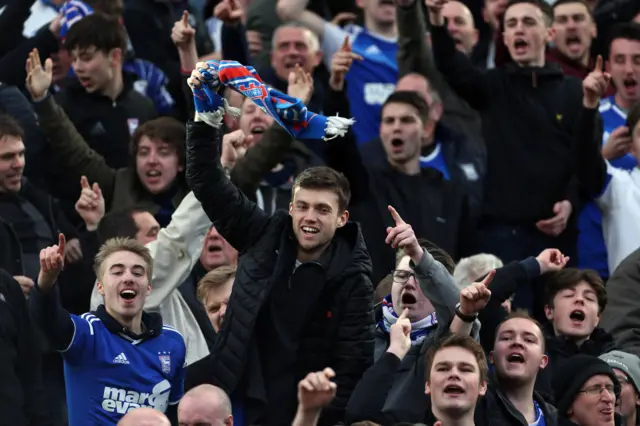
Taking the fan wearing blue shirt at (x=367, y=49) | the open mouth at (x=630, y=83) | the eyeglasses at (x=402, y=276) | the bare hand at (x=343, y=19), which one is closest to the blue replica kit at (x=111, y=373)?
the eyeglasses at (x=402, y=276)

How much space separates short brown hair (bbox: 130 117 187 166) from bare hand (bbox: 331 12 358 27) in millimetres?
3464

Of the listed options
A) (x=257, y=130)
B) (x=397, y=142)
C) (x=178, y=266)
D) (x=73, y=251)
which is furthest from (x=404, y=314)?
(x=257, y=130)

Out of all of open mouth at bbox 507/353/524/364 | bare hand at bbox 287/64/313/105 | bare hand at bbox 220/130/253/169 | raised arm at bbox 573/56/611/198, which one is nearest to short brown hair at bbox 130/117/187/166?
bare hand at bbox 220/130/253/169

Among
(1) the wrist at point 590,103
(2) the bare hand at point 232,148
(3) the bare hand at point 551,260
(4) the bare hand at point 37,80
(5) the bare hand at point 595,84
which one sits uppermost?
(5) the bare hand at point 595,84

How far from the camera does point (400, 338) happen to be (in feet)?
32.0

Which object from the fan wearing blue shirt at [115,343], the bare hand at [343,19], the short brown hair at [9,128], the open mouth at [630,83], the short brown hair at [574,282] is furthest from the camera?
the bare hand at [343,19]

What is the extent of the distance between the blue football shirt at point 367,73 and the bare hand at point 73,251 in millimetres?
2777

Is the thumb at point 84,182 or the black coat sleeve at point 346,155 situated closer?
the thumb at point 84,182

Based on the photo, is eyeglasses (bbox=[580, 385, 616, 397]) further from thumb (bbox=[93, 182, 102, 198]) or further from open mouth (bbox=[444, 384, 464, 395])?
thumb (bbox=[93, 182, 102, 198])

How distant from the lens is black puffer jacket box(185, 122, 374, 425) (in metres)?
9.78

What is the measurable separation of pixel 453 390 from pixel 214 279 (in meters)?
2.00

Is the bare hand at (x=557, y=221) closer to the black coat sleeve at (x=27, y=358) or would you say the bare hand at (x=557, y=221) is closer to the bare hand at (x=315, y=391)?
the black coat sleeve at (x=27, y=358)

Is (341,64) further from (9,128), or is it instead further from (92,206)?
(9,128)

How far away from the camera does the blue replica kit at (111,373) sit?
9758 mm
